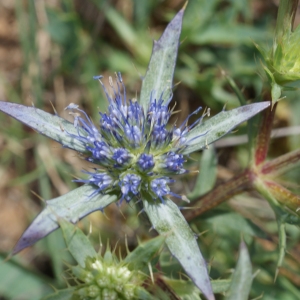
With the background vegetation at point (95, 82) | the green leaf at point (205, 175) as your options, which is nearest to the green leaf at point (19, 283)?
the background vegetation at point (95, 82)

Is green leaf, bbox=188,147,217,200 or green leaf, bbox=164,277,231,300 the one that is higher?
green leaf, bbox=188,147,217,200

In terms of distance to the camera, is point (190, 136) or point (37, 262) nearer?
point (190, 136)

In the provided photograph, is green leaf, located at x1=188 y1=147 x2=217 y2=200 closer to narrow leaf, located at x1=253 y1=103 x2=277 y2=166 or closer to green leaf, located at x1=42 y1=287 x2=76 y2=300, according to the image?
narrow leaf, located at x1=253 y1=103 x2=277 y2=166

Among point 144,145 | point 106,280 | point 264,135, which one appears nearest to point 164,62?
point 144,145

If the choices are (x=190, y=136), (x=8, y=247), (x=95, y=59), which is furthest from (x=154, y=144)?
(x=8, y=247)

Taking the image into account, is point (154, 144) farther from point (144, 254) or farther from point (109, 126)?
point (144, 254)

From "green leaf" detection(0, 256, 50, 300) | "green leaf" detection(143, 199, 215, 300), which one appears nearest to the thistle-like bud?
"green leaf" detection(143, 199, 215, 300)
